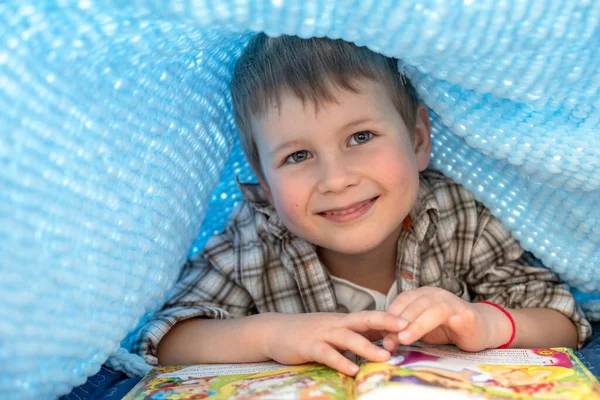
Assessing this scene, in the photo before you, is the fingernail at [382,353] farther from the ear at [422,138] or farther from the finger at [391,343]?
the ear at [422,138]

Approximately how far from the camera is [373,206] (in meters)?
0.96

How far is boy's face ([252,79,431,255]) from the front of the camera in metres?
0.92

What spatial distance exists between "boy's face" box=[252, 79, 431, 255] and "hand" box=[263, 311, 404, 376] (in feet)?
0.53

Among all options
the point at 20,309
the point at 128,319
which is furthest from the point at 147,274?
the point at 20,309

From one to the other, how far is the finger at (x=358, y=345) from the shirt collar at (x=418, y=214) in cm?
32

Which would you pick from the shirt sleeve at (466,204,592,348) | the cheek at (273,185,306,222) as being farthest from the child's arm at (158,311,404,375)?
the shirt sleeve at (466,204,592,348)

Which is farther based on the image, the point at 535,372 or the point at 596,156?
the point at 596,156

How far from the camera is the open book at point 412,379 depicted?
2.10 feet

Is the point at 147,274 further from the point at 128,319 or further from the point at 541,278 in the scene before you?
the point at 541,278

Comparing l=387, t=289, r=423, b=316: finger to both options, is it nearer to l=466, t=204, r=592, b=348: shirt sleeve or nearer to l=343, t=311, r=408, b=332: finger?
l=343, t=311, r=408, b=332: finger

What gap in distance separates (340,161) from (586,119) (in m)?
0.30

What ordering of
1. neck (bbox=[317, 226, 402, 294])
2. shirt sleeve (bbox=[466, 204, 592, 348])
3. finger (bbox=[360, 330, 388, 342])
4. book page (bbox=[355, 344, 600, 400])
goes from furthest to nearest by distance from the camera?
neck (bbox=[317, 226, 402, 294]), shirt sleeve (bbox=[466, 204, 592, 348]), finger (bbox=[360, 330, 388, 342]), book page (bbox=[355, 344, 600, 400])

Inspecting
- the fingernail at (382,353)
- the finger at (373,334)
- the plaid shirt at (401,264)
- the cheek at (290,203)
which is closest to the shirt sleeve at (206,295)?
the plaid shirt at (401,264)

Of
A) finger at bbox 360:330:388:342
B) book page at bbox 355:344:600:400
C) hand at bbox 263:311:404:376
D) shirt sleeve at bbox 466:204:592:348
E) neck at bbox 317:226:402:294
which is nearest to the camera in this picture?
book page at bbox 355:344:600:400
